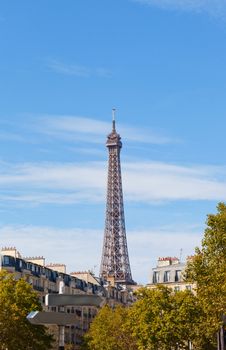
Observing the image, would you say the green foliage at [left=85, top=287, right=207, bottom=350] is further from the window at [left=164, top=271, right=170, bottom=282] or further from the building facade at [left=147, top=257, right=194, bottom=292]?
the window at [left=164, top=271, right=170, bottom=282]

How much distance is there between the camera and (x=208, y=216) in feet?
204

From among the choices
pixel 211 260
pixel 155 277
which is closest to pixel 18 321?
pixel 211 260

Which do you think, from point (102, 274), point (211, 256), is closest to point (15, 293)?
point (211, 256)

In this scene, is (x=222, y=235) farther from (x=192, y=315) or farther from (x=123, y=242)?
(x=123, y=242)

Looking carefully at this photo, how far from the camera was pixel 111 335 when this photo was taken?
9400cm

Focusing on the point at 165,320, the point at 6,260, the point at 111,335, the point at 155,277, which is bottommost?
the point at 111,335

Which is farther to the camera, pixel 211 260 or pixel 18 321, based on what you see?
pixel 18 321

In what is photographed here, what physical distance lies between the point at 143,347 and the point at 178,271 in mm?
37645

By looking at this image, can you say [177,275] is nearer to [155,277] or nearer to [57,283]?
[155,277]

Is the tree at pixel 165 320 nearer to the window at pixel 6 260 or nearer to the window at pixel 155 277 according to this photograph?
the window at pixel 6 260

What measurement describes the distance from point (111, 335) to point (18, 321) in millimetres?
24258

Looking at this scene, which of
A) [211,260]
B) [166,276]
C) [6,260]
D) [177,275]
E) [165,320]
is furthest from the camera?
Answer: [166,276]

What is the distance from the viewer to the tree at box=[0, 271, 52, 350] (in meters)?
71.7

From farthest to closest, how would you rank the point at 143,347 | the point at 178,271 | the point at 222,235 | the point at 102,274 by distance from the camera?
1. the point at 102,274
2. the point at 178,271
3. the point at 143,347
4. the point at 222,235
